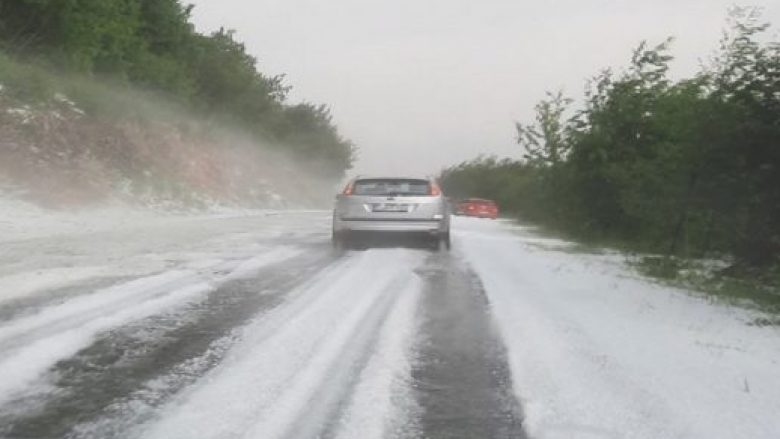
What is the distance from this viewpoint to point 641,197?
15633 millimetres

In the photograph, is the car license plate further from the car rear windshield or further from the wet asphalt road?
the wet asphalt road

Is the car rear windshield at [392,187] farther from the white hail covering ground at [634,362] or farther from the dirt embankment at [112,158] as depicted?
the dirt embankment at [112,158]

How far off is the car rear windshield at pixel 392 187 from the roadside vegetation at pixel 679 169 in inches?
169

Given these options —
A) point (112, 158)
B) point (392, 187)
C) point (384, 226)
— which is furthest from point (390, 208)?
point (112, 158)

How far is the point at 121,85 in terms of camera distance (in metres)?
29.4

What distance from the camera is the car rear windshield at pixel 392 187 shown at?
43.4 feet

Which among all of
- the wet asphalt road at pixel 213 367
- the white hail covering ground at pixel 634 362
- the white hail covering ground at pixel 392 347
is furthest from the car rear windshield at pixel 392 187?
the wet asphalt road at pixel 213 367

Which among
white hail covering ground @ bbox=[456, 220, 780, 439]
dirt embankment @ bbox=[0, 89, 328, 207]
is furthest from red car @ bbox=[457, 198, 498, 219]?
white hail covering ground @ bbox=[456, 220, 780, 439]

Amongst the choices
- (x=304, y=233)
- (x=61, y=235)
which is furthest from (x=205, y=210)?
(x=61, y=235)

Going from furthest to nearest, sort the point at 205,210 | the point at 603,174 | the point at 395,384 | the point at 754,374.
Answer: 1. the point at 205,210
2. the point at 603,174
3. the point at 754,374
4. the point at 395,384

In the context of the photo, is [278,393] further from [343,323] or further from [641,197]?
[641,197]

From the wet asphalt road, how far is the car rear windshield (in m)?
5.98

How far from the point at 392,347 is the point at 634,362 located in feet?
5.70

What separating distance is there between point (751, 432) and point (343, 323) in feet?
10.8
